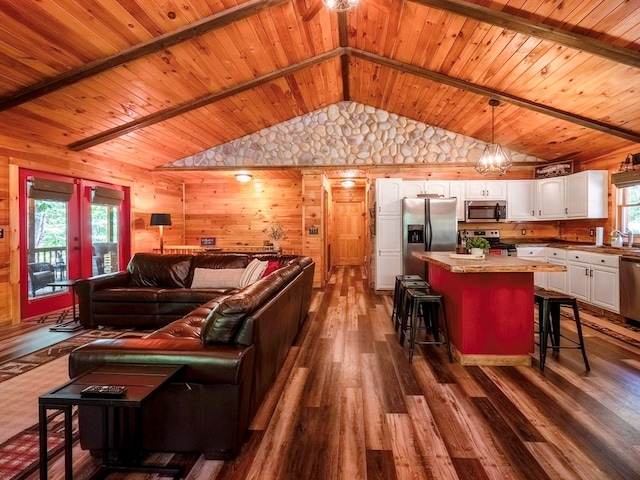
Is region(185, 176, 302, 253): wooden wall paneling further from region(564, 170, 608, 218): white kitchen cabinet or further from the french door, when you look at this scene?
region(564, 170, 608, 218): white kitchen cabinet

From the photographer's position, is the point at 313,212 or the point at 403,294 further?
the point at 313,212

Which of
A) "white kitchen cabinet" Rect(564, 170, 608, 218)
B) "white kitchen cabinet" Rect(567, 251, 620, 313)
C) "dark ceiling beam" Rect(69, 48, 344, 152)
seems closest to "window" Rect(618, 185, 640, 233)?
"white kitchen cabinet" Rect(564, 170, 608, 218)

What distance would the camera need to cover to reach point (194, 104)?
4.91 m

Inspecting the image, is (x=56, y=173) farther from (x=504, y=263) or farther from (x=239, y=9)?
(x=504, y=263)

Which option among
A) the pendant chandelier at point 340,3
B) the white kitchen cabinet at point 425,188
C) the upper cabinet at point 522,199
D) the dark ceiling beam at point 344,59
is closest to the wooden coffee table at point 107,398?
the pendant chandelier at point 340,3

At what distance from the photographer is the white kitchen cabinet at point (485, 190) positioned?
639 centimetres

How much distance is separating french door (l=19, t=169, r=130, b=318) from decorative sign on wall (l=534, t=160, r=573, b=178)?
7589 millimetres

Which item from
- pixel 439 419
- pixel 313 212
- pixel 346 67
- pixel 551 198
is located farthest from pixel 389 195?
pixel 439 419

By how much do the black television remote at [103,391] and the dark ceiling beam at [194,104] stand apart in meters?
4.34

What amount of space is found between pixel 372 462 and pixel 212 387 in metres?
0.94

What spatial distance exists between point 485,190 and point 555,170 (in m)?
1.16

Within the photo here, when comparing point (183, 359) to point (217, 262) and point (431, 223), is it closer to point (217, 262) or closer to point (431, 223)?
point (217, 262)

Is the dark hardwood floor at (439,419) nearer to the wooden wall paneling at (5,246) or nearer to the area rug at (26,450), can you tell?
the area rug at (26,450)

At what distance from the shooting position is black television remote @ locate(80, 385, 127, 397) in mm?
1392
